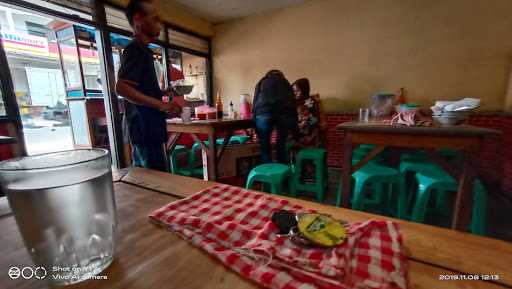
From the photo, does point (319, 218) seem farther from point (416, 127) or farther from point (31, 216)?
point (416, 127)

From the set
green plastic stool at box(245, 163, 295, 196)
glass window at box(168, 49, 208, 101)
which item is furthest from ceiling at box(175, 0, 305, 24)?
green plastic stool at box(245, 163, 295, 196)

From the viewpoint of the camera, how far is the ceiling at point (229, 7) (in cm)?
353

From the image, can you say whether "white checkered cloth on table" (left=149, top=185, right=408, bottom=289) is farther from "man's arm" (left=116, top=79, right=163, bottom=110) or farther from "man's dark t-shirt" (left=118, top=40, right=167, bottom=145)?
"man's dark t-shirt" (left=118, top=40, right=167, bottom=145)

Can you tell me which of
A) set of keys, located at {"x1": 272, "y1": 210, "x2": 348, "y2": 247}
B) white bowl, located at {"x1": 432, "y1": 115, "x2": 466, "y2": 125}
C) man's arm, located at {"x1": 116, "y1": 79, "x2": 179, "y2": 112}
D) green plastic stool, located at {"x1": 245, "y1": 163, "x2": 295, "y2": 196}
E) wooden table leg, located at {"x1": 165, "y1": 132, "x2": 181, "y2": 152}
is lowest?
green plastic stool, located at {"x1": 245, "y1": 163, "x2": 295, "y2": 196}

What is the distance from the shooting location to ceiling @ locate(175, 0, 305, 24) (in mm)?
3527

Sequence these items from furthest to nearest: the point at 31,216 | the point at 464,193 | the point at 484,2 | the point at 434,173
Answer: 1. the point at 484,2
2. the point at 434,173
3. the point at 464,193
4. the point at 31,216

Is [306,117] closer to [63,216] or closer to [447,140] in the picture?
[447,140]

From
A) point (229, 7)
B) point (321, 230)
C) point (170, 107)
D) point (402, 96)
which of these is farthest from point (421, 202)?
point (229, 7)

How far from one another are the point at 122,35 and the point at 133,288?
11.9ft

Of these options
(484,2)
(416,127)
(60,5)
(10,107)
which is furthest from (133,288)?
(484,2)

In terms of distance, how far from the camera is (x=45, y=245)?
31 cm

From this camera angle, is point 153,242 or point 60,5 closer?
point 153,242

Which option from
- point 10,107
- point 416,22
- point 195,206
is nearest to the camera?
point 195,206

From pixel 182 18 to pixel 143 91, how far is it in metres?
3.17
